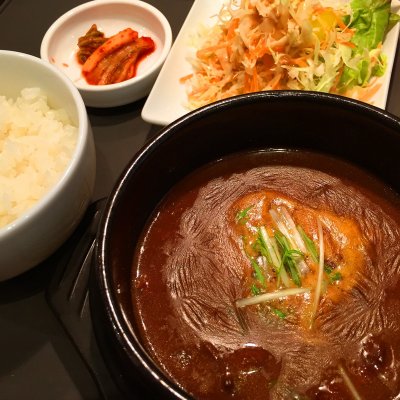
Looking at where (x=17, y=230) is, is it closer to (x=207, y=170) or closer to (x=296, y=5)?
(x=207, y=170)

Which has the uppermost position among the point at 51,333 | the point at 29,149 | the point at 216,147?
the point at 216,147

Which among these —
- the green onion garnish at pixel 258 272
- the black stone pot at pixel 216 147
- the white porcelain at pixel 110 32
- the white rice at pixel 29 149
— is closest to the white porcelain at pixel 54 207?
the white rice at pixel 29 149

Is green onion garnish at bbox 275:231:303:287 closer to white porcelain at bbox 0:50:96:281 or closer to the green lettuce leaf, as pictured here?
white porcelain at bbox 0:50:96:281

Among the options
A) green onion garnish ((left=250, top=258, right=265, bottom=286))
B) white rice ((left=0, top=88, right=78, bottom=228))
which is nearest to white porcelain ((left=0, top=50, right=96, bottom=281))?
A: white rice ((left=0, top=88, right=78, bottom=228))

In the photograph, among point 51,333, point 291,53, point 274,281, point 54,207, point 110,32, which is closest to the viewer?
point 274,281

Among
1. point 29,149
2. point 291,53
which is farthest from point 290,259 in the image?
point 291,53

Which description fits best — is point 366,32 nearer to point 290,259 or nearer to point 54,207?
point 290,259
